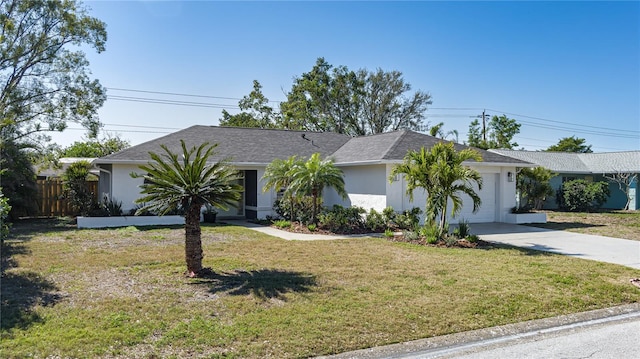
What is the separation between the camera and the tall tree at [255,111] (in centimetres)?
3938

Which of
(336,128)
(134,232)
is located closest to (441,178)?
(134,232)

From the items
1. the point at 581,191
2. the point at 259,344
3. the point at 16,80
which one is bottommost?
the point at 259,344

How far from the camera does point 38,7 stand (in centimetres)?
2159

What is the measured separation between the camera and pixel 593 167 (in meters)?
29.3

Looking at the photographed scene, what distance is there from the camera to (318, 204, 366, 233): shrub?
15.1 m

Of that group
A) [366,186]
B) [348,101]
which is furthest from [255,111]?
[366,186]

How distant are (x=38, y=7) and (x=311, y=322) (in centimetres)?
2368

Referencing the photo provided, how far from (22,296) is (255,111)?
1348 inches

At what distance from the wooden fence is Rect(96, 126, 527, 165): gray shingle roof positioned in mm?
4601

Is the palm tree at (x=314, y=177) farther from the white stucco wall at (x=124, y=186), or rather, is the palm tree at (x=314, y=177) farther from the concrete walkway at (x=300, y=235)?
the white stucco wall at (x=124, y=186)

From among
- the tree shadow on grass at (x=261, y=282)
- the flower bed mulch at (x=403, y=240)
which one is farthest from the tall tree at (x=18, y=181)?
the tree shadow on grass at (x=261, y=282)

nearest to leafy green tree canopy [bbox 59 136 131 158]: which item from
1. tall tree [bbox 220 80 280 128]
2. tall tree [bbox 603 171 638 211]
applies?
tall tree [bbox 220 80 280 128]

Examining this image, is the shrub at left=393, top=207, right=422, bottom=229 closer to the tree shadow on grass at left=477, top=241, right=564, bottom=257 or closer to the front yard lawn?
the tree shadow on grass at left=477, top=241, right=564, bottom=257

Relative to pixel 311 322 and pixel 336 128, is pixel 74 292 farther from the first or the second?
pixel 336 128
